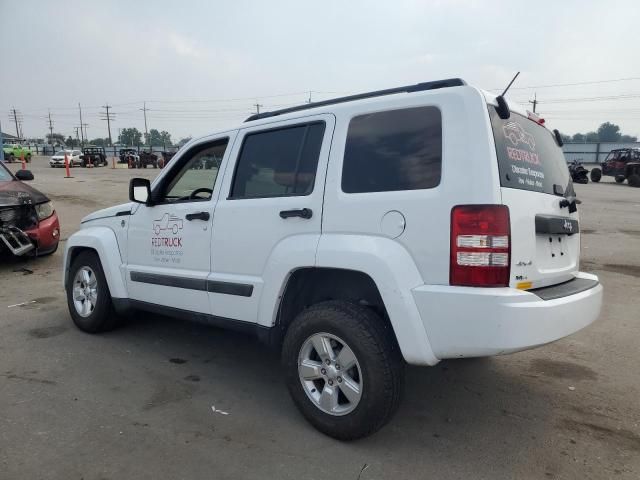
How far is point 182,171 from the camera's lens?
409cm

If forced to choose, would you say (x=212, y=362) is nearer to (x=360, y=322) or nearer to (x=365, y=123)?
(x=360, y=322)

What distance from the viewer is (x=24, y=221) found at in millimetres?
7176

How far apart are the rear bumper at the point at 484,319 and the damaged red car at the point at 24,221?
21.0 feet

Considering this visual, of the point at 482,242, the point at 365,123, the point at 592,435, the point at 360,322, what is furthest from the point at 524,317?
the point at 365,123

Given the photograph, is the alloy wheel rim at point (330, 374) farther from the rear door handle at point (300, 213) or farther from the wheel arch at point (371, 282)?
the rear door handle at point (300, 213)

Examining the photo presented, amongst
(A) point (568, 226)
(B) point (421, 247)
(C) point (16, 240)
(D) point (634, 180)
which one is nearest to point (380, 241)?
(B) point (421, 247)

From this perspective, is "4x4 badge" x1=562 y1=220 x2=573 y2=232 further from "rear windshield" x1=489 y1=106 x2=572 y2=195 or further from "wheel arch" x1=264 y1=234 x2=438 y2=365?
"wheel arch" x1=264 y1=234 x2=438 y2=365

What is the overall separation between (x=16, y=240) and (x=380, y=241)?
244 inches

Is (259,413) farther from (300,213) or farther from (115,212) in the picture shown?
(115,212)

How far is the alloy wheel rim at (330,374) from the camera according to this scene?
2855 millimetres

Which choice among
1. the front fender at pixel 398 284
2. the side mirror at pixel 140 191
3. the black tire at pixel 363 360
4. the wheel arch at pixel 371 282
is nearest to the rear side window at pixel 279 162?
the wheel arch at pixel 371 282

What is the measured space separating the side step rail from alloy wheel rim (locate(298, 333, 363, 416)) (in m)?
5.60

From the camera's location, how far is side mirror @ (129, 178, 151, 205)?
403cm

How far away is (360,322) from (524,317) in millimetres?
853
